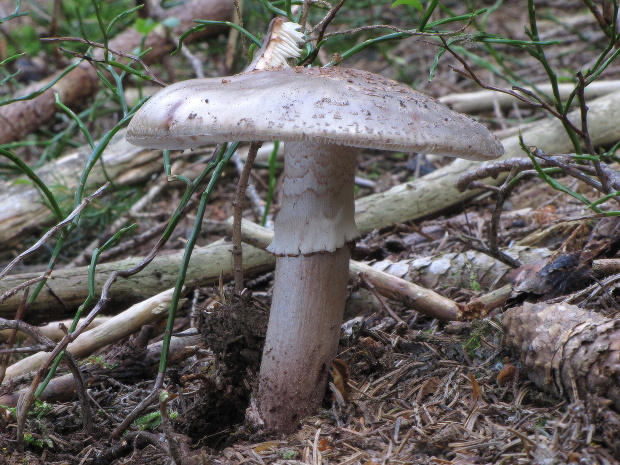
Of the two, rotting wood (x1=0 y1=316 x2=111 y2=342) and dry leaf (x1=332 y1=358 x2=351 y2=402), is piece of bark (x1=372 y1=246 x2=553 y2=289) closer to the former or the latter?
dry leaf (x1=332 y1=358 x2=351 y2=402)

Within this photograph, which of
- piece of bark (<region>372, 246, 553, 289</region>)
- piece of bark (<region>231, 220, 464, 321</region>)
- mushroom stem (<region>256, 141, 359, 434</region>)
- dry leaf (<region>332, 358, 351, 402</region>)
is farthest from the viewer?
piece of bark (<region>372, 246, 553, 289</region>)

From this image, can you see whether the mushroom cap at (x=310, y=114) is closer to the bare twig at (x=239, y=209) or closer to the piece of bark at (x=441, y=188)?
the bare twig at (x=239, y=209)

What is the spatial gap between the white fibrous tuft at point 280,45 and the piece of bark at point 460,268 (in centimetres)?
132

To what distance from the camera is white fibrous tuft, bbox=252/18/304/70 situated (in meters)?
2.13

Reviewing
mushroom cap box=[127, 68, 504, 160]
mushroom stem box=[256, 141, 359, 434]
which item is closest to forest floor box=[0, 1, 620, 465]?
mushroom stem box=[256, 141, 359, 434]

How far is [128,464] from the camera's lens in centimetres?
201

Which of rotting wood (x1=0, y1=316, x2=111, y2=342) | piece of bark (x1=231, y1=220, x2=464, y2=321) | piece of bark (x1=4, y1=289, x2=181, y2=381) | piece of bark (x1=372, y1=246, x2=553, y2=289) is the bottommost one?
rotting wood (x1=0, y1=316, x2=111, y2=342)

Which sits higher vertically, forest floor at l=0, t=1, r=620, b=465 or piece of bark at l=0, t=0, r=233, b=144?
piece of bark at l=0, t=0, r=233, b=144

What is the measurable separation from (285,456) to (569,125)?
5.47ft

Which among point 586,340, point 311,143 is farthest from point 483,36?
point 586,340

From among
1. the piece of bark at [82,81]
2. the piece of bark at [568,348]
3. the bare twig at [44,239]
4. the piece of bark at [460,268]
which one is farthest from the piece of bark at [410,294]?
the piece of bark at [82,81]

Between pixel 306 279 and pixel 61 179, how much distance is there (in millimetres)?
3165

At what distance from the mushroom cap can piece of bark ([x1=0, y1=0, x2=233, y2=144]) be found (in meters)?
4.03

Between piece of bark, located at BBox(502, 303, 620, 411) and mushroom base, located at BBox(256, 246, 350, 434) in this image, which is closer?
piece of bark, located at BBox(502, 303, 620, 411)
